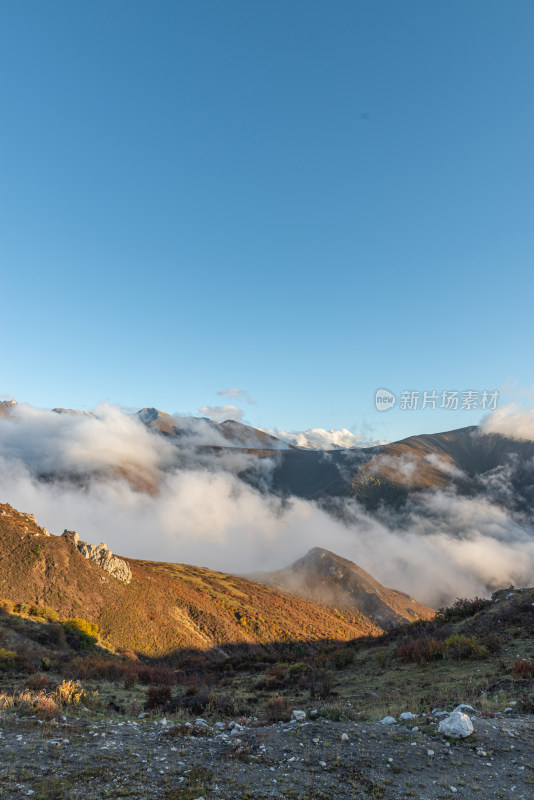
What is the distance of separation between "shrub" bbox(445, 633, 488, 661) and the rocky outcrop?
3007 inches

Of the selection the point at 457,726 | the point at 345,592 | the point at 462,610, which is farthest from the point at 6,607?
the point at 345,592

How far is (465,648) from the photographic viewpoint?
2117 cm

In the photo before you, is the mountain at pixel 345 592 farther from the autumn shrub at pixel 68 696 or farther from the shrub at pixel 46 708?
the shrub at pixel 46 708

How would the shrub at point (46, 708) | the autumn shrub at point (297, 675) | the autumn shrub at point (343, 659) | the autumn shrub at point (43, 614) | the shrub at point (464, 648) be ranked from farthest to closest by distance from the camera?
the autumn shrub at point (43, 614)
the autumn shrub at point (343, 659)
the autumn shrub at point (297, 675)
the shrub at point (464, 648)
the shrub at point (46, 708)

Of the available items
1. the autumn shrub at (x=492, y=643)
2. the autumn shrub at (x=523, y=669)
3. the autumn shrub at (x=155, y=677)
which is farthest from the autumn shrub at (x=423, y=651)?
the autumn shrub at (x=155, y=677)

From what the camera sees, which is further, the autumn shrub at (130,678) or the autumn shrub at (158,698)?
the autumn shrub at (130,678)

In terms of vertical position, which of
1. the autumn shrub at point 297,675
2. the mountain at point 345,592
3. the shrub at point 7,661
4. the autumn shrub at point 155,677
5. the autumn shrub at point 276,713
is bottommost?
the mountain at point 345,592

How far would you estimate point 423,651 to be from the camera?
→ 22938 mm

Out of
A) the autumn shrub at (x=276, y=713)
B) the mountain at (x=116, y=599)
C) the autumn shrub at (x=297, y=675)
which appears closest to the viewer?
the autumn shrub at (x=276, y=713)

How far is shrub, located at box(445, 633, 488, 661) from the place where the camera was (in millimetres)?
20625

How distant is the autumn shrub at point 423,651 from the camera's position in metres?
22.6

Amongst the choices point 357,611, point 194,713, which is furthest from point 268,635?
point 194,713

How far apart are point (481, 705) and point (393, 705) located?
348 centimetres

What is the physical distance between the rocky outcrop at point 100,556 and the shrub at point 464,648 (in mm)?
76379
